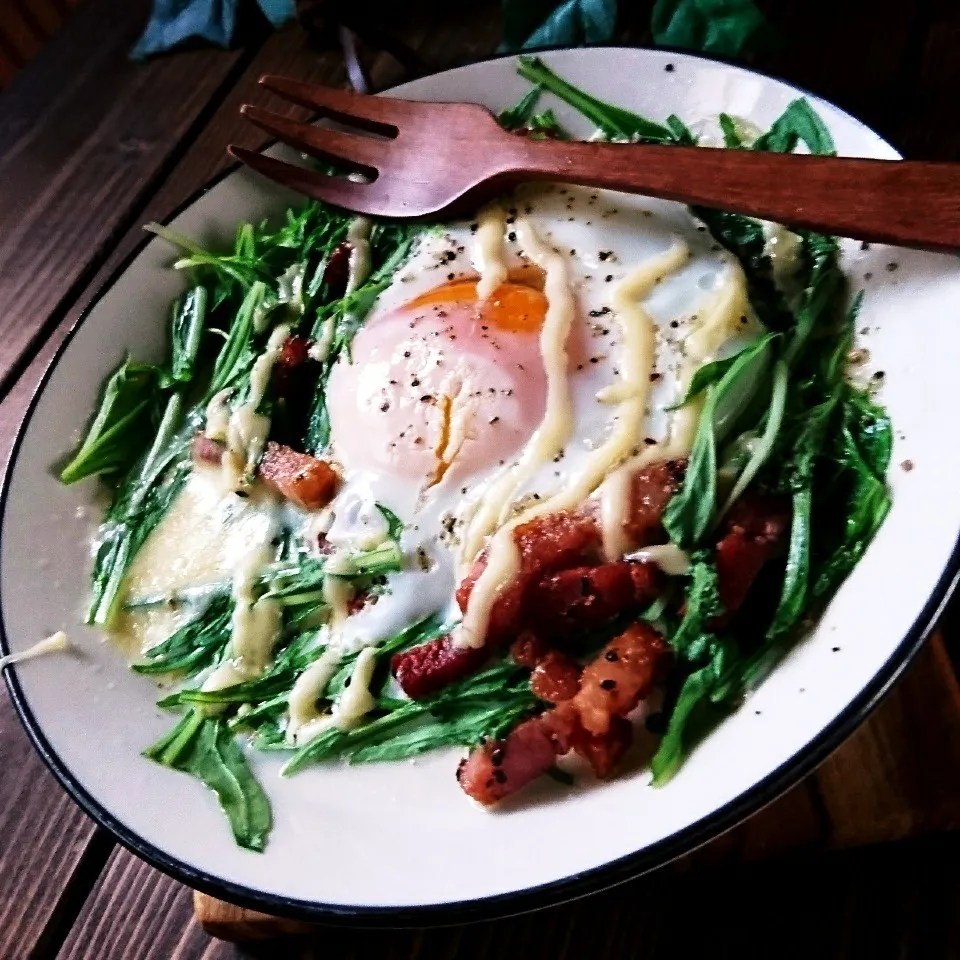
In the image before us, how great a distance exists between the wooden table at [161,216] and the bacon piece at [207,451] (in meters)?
0.43

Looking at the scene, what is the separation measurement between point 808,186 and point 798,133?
0.96 feet

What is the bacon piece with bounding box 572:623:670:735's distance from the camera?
95cm

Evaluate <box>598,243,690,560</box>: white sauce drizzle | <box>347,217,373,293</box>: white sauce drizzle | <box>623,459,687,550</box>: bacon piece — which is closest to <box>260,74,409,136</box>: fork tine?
<box>347,217,373,293</box>: white sauce drizzle

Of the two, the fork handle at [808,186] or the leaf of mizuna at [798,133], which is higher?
the fork handle at [808,186]

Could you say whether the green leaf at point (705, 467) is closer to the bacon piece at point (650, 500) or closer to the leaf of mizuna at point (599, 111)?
the bacon piece at point (650, 500)

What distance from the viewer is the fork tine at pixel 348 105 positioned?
58.1 inches

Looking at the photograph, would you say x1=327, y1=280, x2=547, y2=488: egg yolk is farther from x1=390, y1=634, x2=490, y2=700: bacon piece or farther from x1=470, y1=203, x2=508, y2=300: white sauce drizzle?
x1=390, y1=634, x2=490, y2=700: bacon piece

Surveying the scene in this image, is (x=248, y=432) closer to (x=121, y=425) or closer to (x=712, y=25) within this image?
(x=121, y=425)

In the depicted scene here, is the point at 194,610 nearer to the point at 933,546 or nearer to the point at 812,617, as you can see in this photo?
the point at 812,617

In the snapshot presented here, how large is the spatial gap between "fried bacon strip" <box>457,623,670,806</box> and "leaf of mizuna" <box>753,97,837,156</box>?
67 cm

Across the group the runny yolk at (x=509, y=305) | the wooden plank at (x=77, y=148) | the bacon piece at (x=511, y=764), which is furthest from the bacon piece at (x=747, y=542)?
the wooden plank at (x=77, y=148)

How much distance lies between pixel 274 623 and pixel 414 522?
0.22m

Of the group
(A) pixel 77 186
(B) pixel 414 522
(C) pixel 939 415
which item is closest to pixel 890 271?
(C) pixel 939 415

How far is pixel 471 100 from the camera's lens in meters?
1.59
